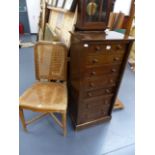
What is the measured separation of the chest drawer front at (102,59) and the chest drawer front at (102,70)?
4cm

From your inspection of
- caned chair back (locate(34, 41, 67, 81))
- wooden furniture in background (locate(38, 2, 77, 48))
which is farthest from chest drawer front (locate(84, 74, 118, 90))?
wooden furniture in background (locate(38, 2, 77, 48))

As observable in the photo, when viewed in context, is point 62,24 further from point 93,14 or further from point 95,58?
point 95,58

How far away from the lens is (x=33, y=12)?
208 inches

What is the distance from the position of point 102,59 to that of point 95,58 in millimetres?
74

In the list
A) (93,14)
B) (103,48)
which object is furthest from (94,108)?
(93,14)

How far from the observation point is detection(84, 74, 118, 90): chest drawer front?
1376 millimetres

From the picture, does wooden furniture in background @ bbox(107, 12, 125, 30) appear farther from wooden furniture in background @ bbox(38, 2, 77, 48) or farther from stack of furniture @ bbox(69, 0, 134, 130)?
wooden furniture in background @ bbox(38, 2, 77, 48)

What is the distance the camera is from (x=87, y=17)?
134 cm

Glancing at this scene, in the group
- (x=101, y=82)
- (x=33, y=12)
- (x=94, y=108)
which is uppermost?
(x=33, y=12)

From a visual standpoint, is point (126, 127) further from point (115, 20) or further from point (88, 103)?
point (115, 20)

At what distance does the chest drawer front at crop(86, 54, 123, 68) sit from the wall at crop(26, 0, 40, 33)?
475 cm

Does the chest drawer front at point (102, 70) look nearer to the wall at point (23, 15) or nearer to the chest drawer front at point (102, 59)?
the chest drawer front at point (102, 59)
